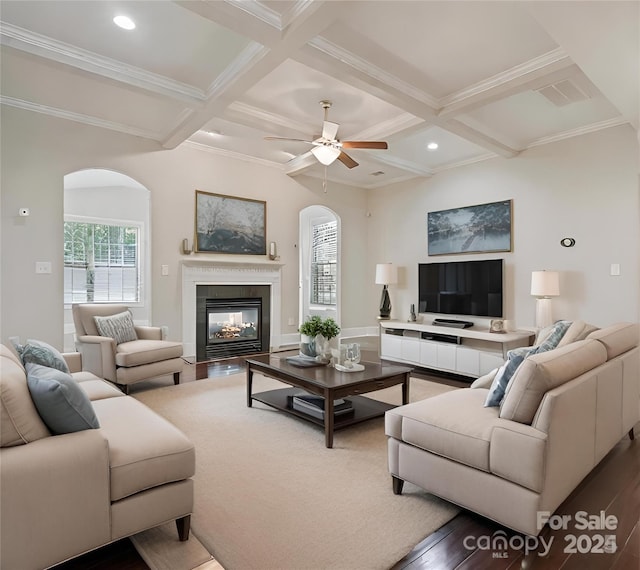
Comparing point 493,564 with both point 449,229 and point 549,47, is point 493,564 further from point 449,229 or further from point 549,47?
point 449,229

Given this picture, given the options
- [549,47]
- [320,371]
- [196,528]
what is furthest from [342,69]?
[196,528]

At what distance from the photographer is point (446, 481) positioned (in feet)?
6.26

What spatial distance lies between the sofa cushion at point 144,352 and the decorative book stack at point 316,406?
1.62 m

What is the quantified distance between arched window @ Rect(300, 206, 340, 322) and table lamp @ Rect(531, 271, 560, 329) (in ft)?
11.4

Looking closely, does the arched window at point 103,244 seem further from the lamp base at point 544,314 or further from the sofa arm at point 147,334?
the lamp base at point 544,314

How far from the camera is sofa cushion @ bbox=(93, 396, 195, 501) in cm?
156

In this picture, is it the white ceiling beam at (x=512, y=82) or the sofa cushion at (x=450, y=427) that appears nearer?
the sofa cushion at (x=450, y=427)

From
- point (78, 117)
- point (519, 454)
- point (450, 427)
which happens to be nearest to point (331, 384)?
point (450, 427)

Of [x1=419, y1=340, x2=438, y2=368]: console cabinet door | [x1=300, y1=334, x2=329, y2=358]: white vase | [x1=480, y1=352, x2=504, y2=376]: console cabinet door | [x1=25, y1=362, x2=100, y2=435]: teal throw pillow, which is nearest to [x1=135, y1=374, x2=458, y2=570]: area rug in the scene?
[x1=300, y1=334, x2=329, y2=358]: white vase

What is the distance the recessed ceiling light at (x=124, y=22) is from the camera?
108 inches

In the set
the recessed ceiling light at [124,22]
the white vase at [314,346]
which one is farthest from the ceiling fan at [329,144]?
the white vase at [314,346]

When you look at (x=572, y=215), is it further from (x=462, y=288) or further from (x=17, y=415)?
(x=17, y=415)

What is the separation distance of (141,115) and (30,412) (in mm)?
3903

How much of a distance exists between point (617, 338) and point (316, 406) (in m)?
2.06
